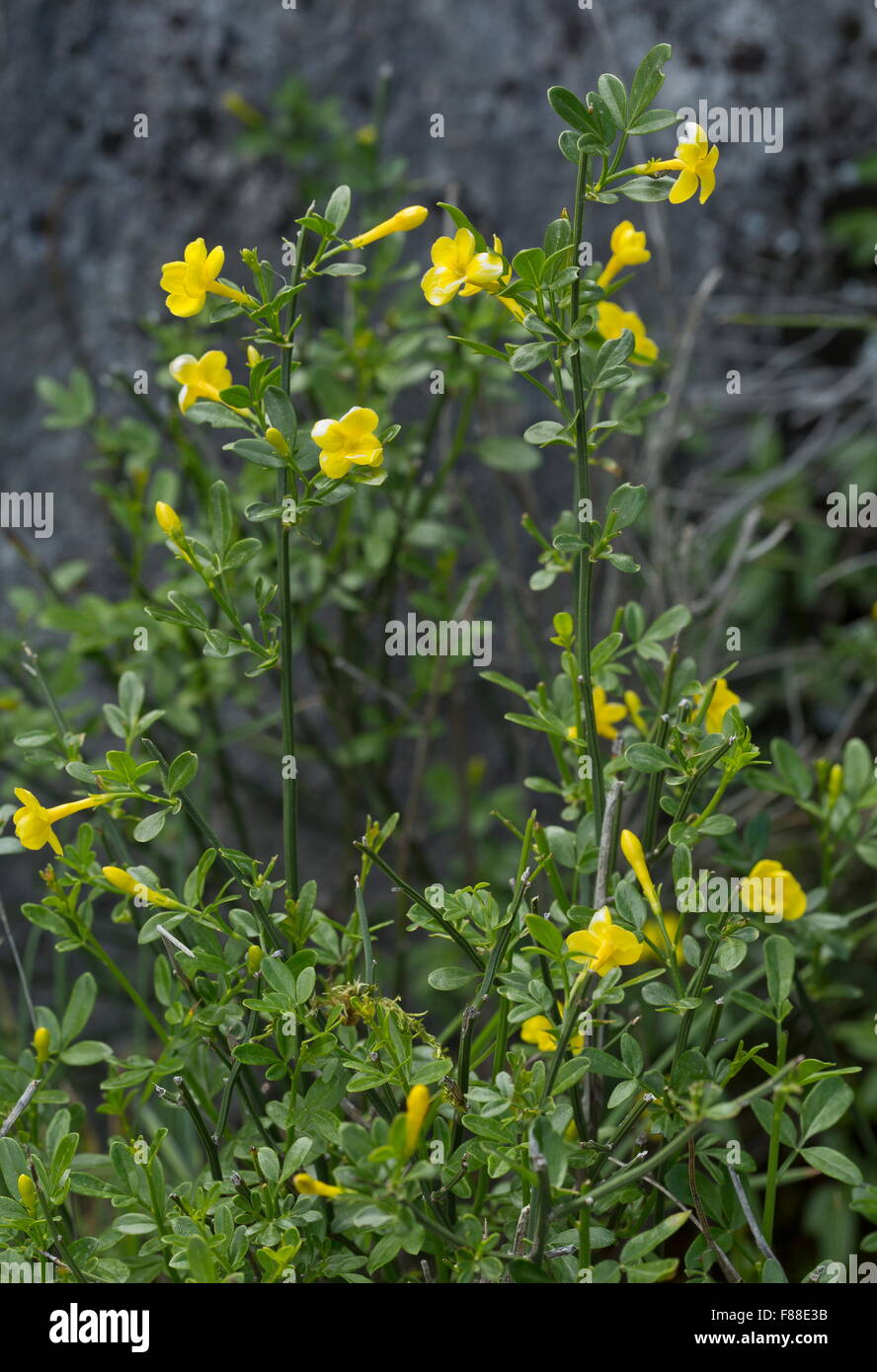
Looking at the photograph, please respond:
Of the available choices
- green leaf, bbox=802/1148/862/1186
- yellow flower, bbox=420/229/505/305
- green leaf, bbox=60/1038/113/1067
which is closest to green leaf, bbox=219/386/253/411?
yellow flower, bbox=420/229/505/305

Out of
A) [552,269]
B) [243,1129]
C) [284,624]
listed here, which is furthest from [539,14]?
[243,1129]

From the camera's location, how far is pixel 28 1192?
69cm

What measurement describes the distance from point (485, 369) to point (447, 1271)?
0.87 metres

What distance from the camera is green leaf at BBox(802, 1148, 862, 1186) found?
2.25 ft

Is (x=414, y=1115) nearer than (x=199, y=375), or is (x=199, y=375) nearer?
(x=414, y=1115)

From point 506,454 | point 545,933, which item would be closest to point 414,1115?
point 545,933

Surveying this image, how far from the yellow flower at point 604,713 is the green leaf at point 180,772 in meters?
0.31

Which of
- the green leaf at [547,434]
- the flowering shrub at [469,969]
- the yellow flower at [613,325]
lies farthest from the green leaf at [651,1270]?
the yellow flower at [613,325]

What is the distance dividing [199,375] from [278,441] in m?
0.15

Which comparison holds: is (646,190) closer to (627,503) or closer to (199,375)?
(627,503)

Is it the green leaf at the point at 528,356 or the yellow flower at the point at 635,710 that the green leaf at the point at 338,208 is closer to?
the green leaf at the point at 528,356

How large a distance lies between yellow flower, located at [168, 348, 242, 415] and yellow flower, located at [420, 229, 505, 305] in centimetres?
17

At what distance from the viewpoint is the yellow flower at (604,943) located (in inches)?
25.3

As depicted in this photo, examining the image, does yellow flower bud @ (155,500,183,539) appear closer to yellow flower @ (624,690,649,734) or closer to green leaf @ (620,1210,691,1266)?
yellow flower @ (624,690,649,734)
